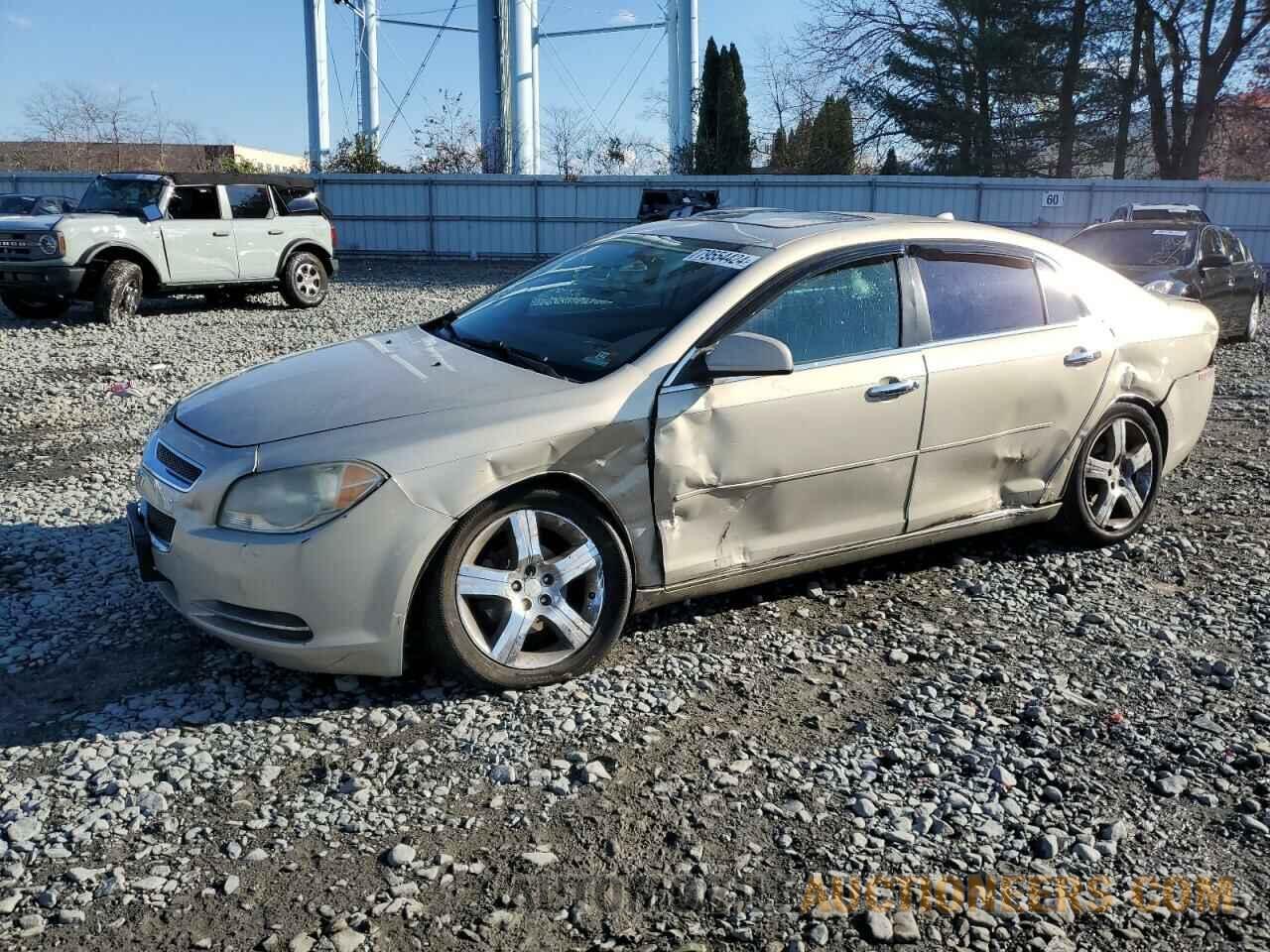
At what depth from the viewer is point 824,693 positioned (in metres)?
3.85

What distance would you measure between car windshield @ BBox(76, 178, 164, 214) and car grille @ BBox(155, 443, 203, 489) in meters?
11.2

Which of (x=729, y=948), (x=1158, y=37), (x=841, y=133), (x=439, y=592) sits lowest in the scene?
(x=729, y=948)

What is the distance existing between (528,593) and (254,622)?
0.89 metres

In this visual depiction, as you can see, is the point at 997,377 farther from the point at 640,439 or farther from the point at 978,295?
the point at 640,439

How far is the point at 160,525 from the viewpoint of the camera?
12.3 ft

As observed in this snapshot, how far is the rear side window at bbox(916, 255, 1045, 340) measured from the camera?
15.0ft

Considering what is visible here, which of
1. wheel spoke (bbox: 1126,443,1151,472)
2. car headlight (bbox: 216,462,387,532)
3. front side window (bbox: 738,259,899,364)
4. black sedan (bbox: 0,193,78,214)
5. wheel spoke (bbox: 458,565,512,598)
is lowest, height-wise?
wheel spoke (bbox: 458,565,512,598)

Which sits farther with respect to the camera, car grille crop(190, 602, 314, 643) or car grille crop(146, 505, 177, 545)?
car grille crop(146, 505, 177, 545)

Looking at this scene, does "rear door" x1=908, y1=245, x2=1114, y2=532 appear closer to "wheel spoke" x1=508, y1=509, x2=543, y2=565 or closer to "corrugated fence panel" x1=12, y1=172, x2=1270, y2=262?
"wheel spoke" x1=508, y1=509, x2=543, y2=565

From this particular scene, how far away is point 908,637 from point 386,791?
7.17 ft

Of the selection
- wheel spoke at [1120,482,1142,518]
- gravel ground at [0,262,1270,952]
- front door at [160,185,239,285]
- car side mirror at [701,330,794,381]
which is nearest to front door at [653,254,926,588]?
car side mirror at [701,330,794,381]

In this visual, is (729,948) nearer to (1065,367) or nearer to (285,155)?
(1065,367)

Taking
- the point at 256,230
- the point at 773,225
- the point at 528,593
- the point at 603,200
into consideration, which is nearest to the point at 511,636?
the point at 528,593

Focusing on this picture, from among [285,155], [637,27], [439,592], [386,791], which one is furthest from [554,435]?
[285,155]
